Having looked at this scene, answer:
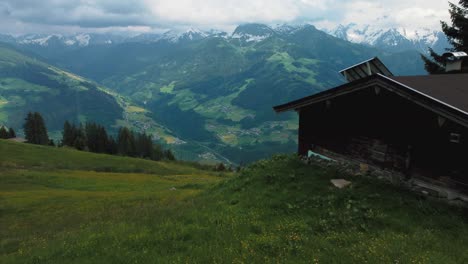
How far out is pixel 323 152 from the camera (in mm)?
20594

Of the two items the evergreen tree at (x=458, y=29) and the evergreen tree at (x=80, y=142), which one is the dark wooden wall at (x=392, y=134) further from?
the evergreen tree at (x=80, y=142)

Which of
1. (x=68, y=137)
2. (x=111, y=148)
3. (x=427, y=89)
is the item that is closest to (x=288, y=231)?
(x=427, y=89)

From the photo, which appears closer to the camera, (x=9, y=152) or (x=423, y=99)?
(x=423, y=99)

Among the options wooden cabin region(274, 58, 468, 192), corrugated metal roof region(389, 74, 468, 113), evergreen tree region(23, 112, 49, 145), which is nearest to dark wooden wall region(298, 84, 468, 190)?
wooden cabin region(274, 58, 468, 192)

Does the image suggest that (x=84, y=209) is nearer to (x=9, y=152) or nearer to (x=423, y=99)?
(x=423, y=99)

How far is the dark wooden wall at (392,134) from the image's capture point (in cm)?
1424

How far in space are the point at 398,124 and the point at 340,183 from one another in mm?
4123

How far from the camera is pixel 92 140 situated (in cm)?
14250

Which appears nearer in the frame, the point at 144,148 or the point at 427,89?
the point at 427,89

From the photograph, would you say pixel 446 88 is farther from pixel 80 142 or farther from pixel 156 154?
pixel 156 154

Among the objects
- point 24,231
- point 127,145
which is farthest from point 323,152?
point 127,145

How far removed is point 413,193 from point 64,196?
35.5m

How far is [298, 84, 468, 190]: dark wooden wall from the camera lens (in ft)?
46.7

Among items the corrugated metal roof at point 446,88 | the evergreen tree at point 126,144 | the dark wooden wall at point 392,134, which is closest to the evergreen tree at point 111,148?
the evergreen tree at point 126,144
